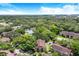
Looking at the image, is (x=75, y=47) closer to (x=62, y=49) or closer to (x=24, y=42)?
(x=62, y=49)

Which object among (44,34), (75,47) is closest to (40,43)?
(44,34)

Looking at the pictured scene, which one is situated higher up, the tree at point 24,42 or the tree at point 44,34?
the tree at point 44,34

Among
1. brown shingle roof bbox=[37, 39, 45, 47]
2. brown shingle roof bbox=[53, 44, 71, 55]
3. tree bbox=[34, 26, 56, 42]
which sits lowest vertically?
brown shingle roof bbox=[53, 44, 71, 55]

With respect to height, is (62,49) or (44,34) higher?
(44,34)

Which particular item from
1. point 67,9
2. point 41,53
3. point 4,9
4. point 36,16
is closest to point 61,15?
point 67,9

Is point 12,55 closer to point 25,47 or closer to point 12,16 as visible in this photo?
point 25,47

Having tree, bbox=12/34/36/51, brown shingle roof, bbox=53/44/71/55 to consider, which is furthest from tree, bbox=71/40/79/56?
tree, bbox=12/34/36/51

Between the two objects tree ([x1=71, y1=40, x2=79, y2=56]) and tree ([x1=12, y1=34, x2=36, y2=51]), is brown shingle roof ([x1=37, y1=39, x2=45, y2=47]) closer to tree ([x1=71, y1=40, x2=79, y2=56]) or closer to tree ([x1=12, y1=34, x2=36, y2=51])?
tree ([x1=12, y1=34, x2=36, y2=51])

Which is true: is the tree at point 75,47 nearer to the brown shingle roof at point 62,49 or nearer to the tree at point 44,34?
the brown shingle roof at point 62,49

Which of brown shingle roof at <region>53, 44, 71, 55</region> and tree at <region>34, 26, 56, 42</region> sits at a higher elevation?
tree at <region>34, 26, 56, 42</region>

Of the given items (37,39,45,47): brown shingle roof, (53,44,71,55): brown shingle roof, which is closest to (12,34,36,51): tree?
(37,39,45,47): brown shingle roof

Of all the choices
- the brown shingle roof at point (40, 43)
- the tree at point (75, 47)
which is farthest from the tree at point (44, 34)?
the tree at point (75, 47)

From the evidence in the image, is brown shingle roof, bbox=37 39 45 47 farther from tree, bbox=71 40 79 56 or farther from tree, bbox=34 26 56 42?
tree, bbox=71 40 79 56
